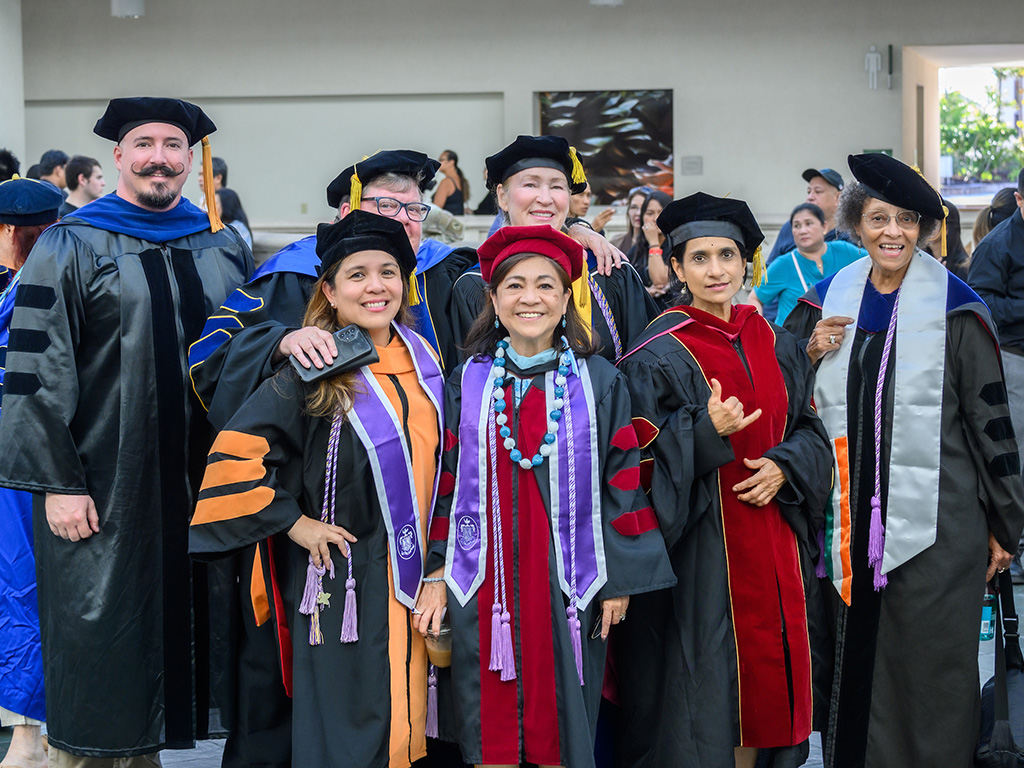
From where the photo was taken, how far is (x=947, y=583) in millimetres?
3311

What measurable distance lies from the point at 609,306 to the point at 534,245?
734 millimetres

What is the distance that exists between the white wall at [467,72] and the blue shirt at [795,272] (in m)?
6.13

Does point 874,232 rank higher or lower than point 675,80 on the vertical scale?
lower

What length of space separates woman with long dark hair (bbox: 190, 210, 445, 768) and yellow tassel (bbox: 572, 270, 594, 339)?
0.59m

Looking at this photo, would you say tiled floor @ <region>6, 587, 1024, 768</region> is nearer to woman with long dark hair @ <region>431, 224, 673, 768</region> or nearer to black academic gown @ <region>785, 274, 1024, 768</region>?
black academic gown @ <region>785, 274, 1024, 768</region>

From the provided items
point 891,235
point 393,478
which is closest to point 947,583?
point 891,235

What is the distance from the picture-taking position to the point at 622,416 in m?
2.99

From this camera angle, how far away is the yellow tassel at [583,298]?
336 cm

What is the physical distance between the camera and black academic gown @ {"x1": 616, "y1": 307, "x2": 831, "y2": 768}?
303 centimetres

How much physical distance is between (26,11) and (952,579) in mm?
12884

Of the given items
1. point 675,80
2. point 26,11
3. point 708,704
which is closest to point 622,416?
point 708,704

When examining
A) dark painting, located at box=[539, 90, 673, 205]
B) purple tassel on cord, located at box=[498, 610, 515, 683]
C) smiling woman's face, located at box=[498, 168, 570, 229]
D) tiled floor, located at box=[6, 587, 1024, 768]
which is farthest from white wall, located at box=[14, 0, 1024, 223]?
purple tassel on cord, located at box=[498, 610, 515, 683]

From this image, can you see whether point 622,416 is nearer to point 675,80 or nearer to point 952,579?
point 952,579

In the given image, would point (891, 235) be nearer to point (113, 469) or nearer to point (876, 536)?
point (876, 536)
